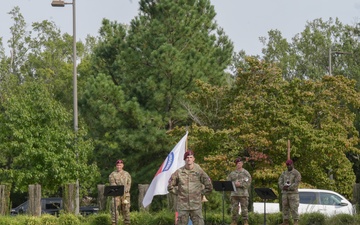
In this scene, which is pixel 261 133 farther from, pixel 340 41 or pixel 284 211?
Result: pixel 340 41

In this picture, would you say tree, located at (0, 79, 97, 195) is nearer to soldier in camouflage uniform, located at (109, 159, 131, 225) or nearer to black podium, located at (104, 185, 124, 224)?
soldier in camouflage uniform, located at (109, 159, 131, 225)

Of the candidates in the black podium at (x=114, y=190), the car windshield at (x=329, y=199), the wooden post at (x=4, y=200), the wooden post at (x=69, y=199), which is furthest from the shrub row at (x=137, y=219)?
the car windshield at (x=329, y=199)

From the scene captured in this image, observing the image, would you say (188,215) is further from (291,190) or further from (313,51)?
(313,51)

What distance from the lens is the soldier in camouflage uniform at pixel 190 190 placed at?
57.2ft

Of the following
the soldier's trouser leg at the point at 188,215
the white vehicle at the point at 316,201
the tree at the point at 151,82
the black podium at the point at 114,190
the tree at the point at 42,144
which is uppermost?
the tree at the point at 151,82

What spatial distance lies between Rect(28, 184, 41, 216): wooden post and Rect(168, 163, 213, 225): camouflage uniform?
32.9ft

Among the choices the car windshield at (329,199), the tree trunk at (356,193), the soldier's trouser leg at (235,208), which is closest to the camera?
the soldier's trouser leg at (235,208)

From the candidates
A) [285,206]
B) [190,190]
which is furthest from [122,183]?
[190,190]

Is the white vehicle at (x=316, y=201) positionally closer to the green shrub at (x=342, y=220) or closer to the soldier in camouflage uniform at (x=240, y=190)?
the green shrub at (x=342, y=220)

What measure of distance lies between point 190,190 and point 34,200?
34.3 feet

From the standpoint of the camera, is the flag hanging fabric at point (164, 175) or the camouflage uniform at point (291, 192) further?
the camouflage uniform at point (291, 192)

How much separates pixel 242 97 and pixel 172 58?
774cm

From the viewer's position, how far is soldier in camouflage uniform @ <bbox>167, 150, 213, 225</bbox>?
17.4 m

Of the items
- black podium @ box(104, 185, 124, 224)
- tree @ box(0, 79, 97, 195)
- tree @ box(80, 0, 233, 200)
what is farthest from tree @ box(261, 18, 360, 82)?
black podium @ box(104, 185, 124, 224)
